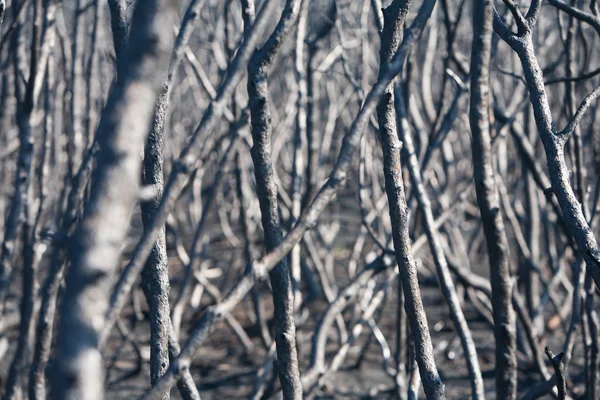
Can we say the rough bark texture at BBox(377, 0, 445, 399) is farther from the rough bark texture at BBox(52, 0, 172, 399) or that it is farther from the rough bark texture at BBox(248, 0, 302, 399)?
the rough bark texture at BBox(52, 0, 172, 399)

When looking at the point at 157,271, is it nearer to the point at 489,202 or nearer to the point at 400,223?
the point at 400,223

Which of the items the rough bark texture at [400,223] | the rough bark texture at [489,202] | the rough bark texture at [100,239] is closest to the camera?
the rough bark texture at [100,239]

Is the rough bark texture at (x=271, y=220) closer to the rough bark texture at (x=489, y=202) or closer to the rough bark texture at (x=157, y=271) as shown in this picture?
the rough bark texture at (x=157, y=271)

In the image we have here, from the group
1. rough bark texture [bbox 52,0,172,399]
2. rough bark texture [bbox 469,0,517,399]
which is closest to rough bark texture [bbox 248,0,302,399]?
rough bark texture [bbox 469,0,517,399]

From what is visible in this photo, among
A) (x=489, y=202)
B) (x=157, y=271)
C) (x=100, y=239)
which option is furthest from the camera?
(x=489, y=202)

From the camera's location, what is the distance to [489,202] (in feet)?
4.76

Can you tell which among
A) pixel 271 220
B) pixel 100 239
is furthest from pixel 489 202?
pixel 100 239

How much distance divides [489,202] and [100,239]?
100cm

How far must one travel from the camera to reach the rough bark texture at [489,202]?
4.50 feet

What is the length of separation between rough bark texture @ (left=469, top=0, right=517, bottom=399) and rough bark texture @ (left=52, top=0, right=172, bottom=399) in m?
0.85

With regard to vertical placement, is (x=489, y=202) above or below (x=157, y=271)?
above

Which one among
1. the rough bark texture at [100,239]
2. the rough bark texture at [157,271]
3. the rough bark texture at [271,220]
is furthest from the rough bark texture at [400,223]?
the rough bark texture at [100,239]

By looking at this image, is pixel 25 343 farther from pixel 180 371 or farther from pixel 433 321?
pixel 433 321

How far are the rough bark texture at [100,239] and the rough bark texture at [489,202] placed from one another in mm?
853
